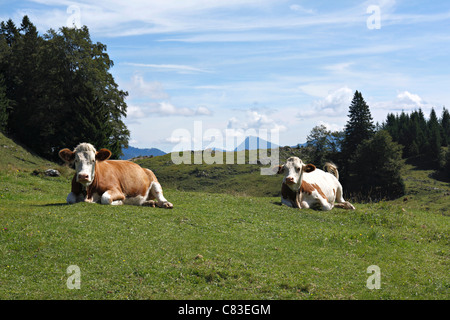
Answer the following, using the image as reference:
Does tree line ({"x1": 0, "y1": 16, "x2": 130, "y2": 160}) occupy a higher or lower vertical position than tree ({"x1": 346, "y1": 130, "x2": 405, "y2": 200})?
higher

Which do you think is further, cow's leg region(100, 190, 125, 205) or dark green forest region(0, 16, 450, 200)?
dark green forest region(0, 16, 450, 200)

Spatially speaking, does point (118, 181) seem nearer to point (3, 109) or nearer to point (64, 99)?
point (64, 99)

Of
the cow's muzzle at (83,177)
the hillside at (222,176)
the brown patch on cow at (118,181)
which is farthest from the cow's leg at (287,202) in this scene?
the hillside at (222,176)

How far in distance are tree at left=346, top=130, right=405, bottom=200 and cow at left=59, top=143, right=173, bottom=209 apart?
6919 centimetres

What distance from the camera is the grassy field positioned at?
31.1ft

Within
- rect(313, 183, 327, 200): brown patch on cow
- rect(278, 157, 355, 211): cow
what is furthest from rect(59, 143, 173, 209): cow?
rect(313, 183, 327, 200): brown patch on cow

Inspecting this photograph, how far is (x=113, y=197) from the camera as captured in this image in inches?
641

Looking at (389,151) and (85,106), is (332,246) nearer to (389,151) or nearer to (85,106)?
(85,106)

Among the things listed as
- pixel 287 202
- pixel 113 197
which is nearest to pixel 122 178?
pixel 113 197

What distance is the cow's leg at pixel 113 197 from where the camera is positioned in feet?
52.4

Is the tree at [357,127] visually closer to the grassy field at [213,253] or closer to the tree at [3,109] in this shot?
the tree at [3,109]

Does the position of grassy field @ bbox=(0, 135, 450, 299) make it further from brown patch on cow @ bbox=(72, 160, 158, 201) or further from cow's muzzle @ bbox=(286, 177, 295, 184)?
cow's muzzle @ bbox=(286, 177, 295, 184)

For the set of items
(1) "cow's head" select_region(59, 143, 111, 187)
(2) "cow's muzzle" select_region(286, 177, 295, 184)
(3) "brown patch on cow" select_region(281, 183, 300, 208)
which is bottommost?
(3) "brown patch on cow" select_region(281, 183, 300, 208)

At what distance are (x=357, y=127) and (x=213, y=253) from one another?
85.4 m
